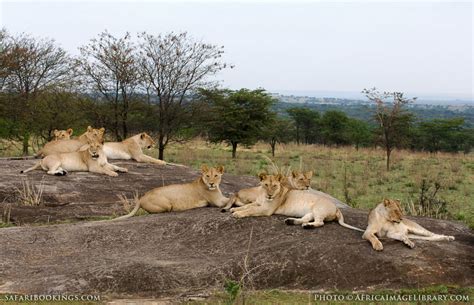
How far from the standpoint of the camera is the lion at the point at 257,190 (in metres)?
9.76

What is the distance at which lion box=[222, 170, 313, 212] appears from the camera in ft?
32.0

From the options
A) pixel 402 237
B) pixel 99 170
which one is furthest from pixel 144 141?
pixel 402 237

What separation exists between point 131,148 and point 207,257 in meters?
8.76

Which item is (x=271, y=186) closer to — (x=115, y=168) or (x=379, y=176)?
(x=115, y=168)

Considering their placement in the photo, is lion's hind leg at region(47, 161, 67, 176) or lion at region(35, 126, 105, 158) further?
lion at region(35, 126, 105, 158)

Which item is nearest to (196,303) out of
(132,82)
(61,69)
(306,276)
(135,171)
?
(306,276)

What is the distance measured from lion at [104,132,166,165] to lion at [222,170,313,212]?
21.4 feet

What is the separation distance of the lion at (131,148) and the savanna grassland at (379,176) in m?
3.31

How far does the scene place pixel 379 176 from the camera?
72.9 feet

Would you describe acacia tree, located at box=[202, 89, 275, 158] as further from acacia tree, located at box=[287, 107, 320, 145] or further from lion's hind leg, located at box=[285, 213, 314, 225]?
lion's hind leg, located at box=[285, 213, 314, 225]

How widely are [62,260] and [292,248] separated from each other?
310 cm

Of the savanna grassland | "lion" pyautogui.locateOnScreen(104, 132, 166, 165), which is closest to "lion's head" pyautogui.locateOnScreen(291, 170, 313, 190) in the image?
the savanna grassland

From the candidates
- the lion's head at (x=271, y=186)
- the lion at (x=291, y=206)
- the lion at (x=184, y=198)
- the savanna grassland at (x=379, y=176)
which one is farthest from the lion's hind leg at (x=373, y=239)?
the lion at (x=184, y=198)

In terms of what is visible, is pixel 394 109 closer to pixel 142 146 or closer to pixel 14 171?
pixel 142 146
